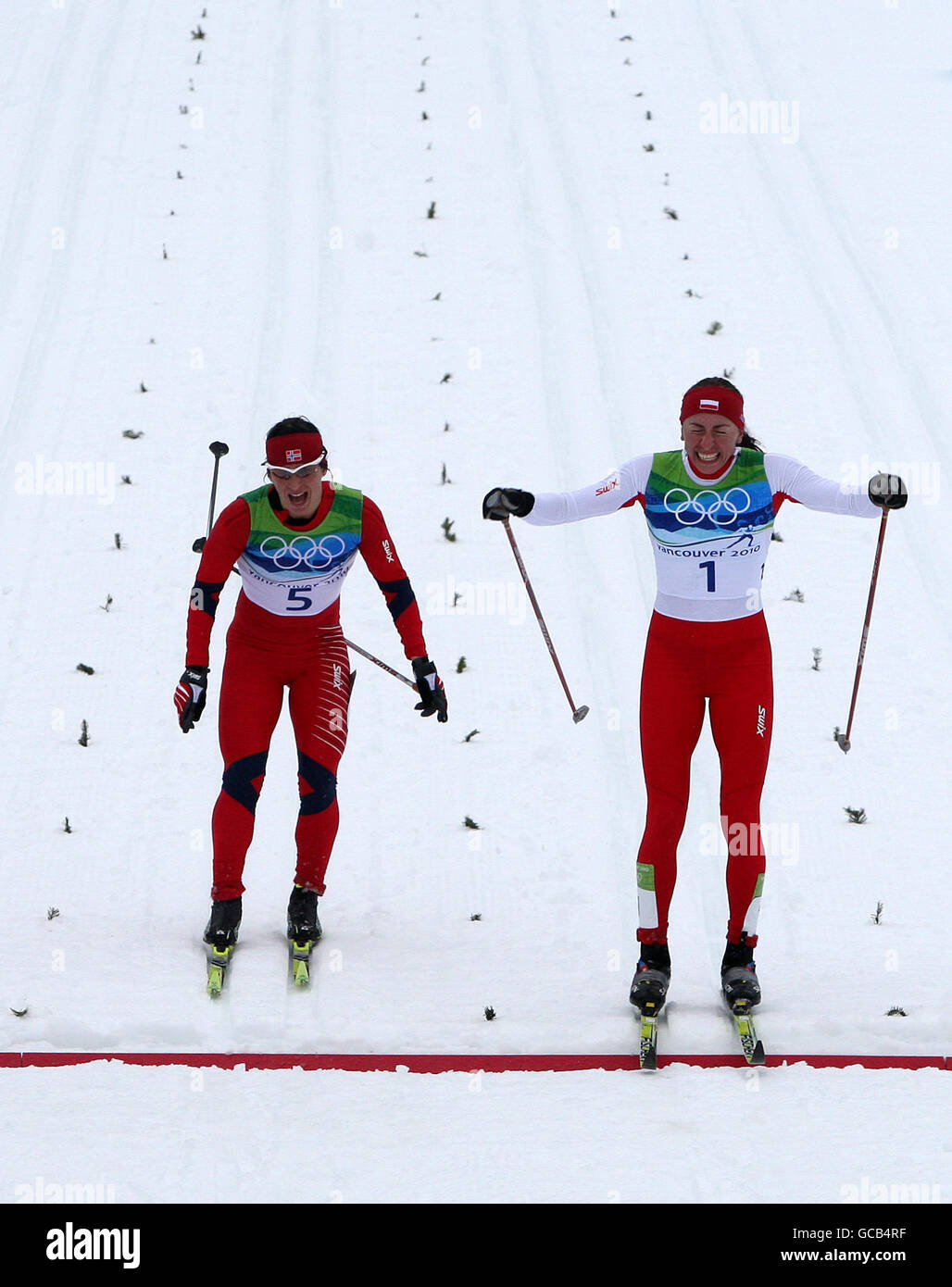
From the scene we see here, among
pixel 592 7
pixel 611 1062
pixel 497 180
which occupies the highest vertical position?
pixel 592 7

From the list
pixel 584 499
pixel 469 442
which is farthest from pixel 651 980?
pixel 469 442

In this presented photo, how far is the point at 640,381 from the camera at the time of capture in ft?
31.8

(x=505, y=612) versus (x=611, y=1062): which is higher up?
(x=505, y=612)

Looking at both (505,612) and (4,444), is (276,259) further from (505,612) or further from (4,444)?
(505,612)

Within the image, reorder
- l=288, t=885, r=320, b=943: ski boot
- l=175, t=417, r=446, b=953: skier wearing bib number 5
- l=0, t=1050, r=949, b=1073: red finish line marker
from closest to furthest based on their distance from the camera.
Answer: l=0, t=1050, r=949, b=1073: red finish line marker, l=175, t=417, r=446, b=953: skier wearing bib number 5, l=288, t=885, r=320, b=943: ski boot

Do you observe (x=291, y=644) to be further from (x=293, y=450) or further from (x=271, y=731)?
(x=293, y=450)

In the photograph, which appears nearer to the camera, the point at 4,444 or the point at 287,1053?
the point at 287,1053

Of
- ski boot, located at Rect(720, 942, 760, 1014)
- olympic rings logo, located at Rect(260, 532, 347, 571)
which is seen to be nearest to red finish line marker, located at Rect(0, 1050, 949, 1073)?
ski boot, located at Rect(720, 942, 760, 1014)

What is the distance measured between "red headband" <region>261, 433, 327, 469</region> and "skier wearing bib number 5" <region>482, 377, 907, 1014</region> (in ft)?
2.16

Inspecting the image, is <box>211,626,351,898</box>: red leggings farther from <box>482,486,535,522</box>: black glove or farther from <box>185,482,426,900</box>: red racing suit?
<box>482,486,535,522</box>: black glove

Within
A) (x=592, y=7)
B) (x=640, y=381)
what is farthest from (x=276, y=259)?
(x=592, y=7)

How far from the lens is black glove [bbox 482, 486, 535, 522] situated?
5047mm
